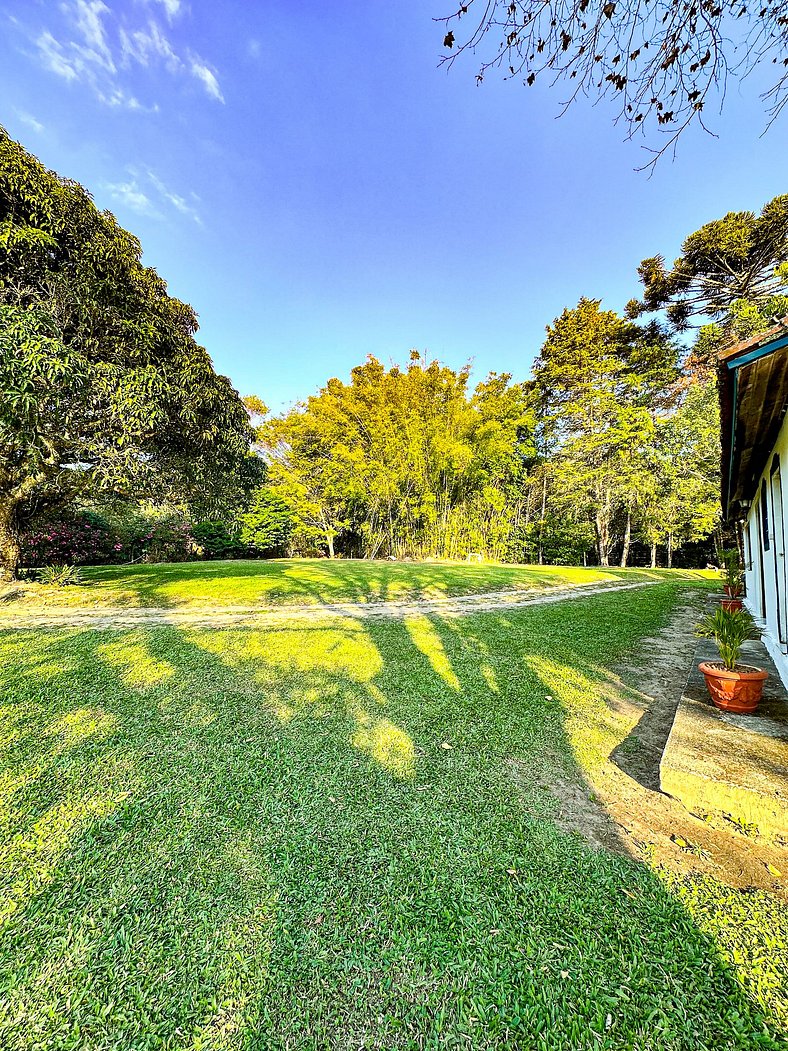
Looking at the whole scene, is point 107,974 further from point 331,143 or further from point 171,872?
point 331,143

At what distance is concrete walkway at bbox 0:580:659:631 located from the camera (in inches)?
213

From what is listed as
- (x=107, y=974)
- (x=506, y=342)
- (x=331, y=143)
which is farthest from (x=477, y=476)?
(x=107, y=974)

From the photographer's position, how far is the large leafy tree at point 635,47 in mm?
1811

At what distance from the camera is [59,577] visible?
23.6ft

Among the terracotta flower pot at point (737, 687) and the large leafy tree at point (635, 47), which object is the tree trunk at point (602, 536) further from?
the large leafy tree at point (635, 47)

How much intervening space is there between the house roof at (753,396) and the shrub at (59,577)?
9049 mm

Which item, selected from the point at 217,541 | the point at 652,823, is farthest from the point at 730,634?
the point at 217,541

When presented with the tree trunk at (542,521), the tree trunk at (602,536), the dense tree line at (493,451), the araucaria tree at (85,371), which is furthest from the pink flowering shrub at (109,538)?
the tree trunk at (602,536)

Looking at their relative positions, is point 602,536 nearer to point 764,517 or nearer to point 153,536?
point 764,517

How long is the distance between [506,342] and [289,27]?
1396cm

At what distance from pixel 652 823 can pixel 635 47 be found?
3629 millimetres

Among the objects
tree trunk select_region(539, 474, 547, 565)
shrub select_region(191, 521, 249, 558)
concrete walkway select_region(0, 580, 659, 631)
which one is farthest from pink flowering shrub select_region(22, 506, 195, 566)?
tree trunk select_region(539, 474, 547, 565)

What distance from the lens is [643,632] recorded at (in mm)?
5441

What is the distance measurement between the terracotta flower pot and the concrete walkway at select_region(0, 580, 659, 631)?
3.91 metres
